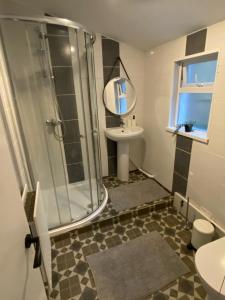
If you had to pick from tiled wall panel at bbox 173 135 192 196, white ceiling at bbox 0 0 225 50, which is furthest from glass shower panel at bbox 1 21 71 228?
tiled wall panel at bbox 173 135 192 196

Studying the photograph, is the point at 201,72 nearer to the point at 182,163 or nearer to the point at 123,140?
the point at 182,163

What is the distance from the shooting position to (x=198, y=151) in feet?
6.26

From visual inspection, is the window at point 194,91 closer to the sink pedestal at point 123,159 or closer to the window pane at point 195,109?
the window pane at point 195,109

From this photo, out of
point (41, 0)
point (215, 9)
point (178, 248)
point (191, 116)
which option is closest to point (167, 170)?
point (191, 116)

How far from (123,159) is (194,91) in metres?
1.34

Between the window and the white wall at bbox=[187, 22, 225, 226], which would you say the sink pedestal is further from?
the white wall at bbox=[187, 22, 225, 226]

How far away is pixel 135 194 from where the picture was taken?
2.46m

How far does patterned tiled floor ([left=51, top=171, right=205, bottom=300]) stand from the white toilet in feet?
1.02

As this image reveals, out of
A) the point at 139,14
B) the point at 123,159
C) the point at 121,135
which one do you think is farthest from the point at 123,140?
the point at 139,14

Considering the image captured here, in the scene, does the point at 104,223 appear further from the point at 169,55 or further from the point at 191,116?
the point at 169,55

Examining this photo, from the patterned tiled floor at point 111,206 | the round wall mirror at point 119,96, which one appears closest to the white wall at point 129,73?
the round wall mirror at point 119,96

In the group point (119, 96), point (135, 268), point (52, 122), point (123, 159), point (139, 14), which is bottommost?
point (135, 268)

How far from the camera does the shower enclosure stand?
1.69m

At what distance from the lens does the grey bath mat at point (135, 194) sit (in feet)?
7.41
